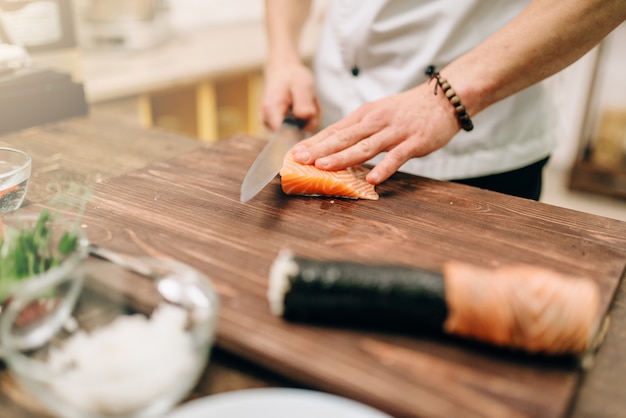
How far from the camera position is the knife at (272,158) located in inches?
38.7

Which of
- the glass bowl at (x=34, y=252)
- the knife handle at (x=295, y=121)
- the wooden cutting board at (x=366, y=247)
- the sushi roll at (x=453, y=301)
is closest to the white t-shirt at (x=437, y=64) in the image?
the knife handle at (x=295, y=121)

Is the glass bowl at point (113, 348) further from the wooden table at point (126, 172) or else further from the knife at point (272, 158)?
the knife at point (272, 158)

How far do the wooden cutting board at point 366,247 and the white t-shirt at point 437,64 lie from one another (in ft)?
0.88

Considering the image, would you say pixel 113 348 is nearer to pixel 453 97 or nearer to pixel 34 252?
pixel 34 252

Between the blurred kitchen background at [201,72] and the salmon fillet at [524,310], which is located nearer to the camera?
the salmon fillet at [524,310]

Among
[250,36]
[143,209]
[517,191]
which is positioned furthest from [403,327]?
[250,36]

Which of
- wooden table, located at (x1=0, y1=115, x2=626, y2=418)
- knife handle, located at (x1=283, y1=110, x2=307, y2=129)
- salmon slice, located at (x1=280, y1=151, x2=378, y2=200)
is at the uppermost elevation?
knife handle, located at (x1=283, y1=110, x2=307, y2=129)

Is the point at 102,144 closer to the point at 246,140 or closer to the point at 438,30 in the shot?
the point at 246,140

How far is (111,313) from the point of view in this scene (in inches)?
28.8

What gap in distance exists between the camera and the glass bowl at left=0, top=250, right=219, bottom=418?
502mm

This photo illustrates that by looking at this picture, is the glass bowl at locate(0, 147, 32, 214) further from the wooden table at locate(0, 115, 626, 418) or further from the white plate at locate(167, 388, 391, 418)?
the white plate at locate(167, 388, 391, 418)

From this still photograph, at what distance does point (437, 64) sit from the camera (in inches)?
51.1

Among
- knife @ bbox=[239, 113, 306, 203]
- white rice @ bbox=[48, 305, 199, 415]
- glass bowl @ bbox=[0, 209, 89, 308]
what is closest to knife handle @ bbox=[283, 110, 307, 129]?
knife @ bbox=[239, 113, 306, 203]

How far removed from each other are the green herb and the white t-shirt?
0.86 m
